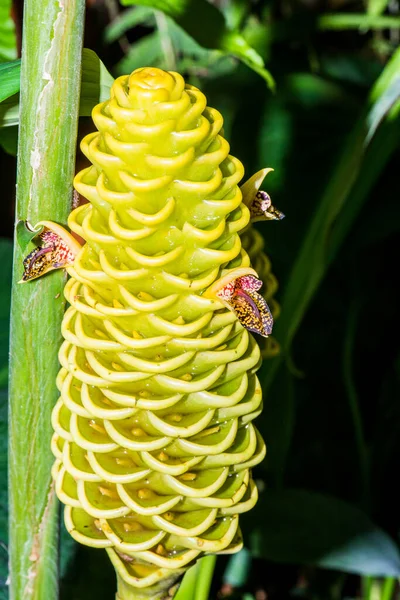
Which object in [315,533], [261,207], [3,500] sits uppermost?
[261,207]

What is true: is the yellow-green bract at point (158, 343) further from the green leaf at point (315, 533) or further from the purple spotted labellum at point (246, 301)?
the green leaf at point (315, 533)

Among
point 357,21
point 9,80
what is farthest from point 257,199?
point 357,21

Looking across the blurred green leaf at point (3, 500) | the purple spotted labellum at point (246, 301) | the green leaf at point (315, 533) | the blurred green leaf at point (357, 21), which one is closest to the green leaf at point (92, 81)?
the purple spotted labellum at point (246, 301)

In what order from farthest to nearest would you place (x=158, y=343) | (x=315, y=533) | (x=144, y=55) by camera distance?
1. (x=144, y=55)
2. (x=315, y=533)
3. (x=158, y=343)

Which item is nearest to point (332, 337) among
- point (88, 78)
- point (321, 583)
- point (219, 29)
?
point (321, 583)

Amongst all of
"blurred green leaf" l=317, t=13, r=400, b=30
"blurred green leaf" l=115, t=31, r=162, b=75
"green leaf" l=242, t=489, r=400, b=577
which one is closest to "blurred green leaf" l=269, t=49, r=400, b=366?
"green leaf" l=242, t=489, r=400, b=577

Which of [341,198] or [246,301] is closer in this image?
[246,301]

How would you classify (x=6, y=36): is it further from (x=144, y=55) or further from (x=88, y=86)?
(x=144, y=55)

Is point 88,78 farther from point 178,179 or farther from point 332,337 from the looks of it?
point 332,337
